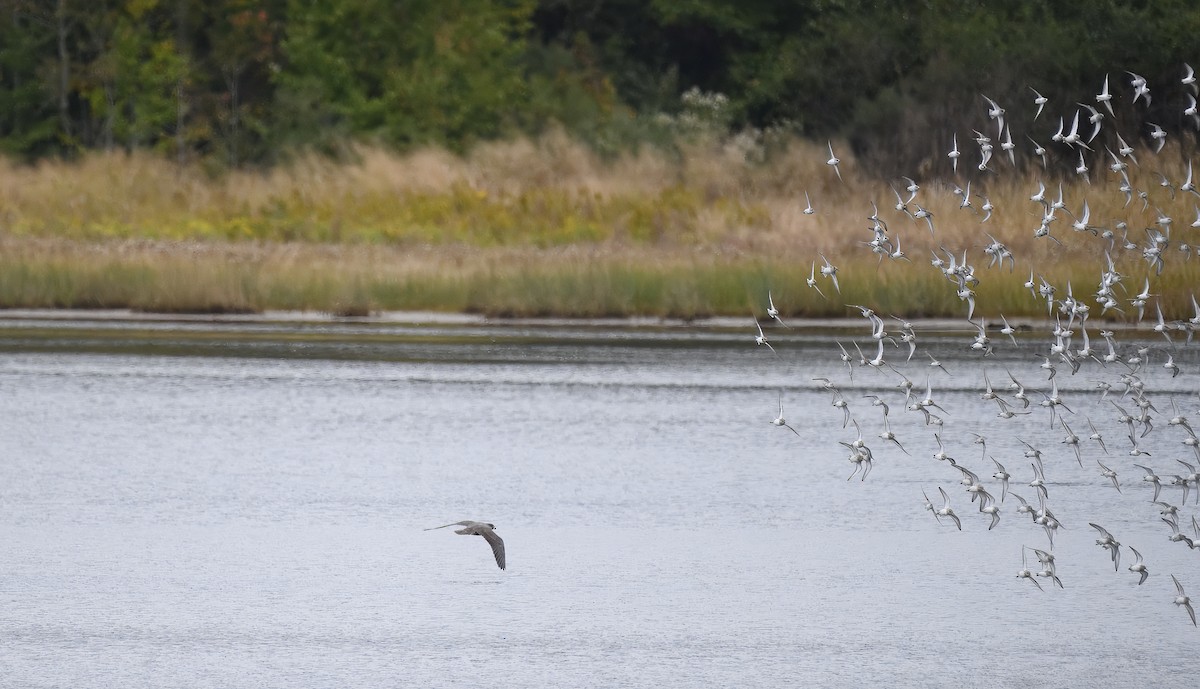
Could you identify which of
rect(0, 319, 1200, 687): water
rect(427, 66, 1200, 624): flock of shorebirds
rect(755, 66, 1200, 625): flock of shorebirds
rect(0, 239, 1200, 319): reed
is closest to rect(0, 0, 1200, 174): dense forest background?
rect(755, 66, 1200, 625): flock of shorebirds

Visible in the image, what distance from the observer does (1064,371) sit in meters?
15.2

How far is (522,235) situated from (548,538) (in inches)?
823

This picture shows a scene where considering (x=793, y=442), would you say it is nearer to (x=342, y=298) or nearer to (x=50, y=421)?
(x=50, y=421)

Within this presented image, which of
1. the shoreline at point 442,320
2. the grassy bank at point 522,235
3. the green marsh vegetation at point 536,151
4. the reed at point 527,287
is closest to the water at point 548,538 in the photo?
the green marsh vegetation at point 536,151

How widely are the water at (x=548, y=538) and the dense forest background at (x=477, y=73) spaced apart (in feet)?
69.3

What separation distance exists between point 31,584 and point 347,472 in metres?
2.90

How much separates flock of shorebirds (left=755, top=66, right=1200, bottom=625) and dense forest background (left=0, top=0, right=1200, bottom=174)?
10866 mm

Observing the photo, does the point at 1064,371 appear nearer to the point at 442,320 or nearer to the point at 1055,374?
the point at 1055,374

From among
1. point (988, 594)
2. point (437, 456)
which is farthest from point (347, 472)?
point (988, 594)

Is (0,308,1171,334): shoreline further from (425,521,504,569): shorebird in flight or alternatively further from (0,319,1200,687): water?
(425,521,504,569): shorebird in flight

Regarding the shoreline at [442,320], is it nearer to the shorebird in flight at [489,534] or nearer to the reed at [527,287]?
the reed at [527,287]

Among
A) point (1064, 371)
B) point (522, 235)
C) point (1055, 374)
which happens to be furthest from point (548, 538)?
point (522, 235)

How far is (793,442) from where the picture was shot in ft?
36.2

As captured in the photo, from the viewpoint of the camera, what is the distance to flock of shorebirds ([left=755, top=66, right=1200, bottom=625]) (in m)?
6.60
